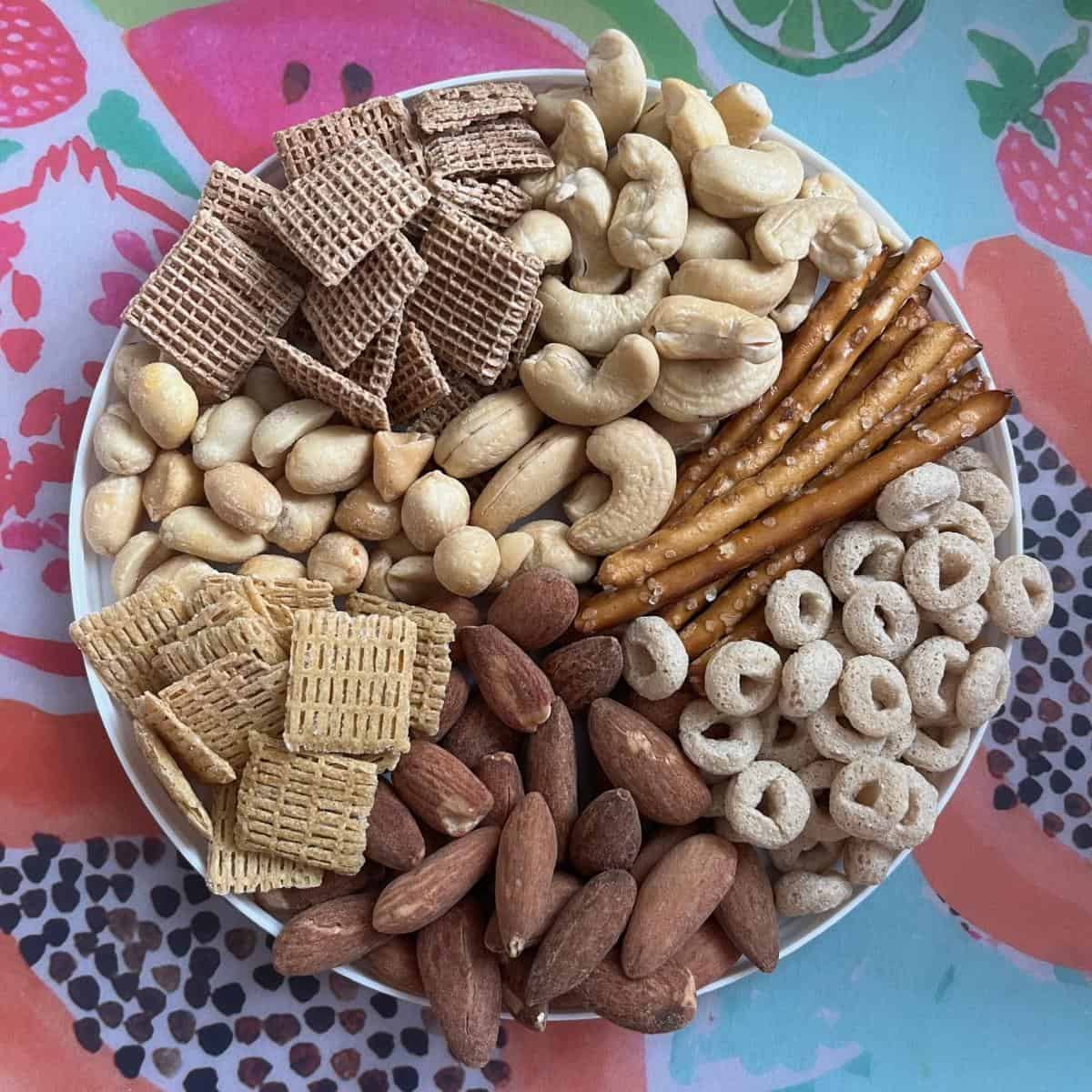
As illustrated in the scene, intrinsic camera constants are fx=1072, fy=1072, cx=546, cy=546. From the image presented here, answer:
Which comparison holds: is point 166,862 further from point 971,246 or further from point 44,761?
point 971,246

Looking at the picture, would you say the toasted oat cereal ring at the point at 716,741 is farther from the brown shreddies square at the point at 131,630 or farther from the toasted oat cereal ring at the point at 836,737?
the brown shreddies square at the point at 131,630

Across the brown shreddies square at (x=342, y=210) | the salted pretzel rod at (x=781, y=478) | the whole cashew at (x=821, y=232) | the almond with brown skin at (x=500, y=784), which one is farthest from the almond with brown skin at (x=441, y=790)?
the whole cashew at (x=821, y=232)

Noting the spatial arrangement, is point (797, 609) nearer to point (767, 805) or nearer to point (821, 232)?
point (767, 805)

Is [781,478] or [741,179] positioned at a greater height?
[741,179]

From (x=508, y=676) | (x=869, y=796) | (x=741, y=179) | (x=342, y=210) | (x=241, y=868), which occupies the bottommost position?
(x=241, y=868)

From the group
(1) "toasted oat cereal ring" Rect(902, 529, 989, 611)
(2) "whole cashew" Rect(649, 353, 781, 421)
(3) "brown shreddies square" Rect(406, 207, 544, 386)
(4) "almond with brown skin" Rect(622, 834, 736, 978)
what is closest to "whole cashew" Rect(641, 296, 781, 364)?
(2) "whole cashew" Rect(649, 353, 781, 421)

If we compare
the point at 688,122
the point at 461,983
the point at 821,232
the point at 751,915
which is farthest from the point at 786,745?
the point at 688,122

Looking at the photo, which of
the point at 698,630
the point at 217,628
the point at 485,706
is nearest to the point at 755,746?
the point at 698,630
